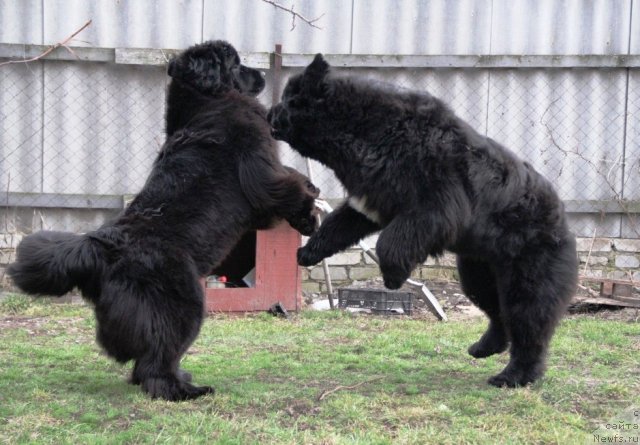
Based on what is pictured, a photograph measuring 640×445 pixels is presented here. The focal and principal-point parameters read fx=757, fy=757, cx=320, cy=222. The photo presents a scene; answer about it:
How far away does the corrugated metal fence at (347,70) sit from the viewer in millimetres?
7699

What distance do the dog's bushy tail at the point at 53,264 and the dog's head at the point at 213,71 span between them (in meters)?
1.24

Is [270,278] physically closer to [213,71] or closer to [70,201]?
[70,201]

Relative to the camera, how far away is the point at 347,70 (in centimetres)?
786

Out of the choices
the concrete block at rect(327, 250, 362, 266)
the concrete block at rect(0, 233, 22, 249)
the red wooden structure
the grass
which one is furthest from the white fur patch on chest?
the concrete block at rect(0, 233, 22, 249)

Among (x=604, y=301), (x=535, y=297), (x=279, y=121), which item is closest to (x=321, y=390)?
(x=535, y=297)

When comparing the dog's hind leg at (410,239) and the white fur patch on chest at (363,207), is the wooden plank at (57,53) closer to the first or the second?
the white fur patch on chest at (363,207)

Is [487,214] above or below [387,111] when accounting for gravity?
below

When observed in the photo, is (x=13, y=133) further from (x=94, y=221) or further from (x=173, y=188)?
(x=173, y=188)

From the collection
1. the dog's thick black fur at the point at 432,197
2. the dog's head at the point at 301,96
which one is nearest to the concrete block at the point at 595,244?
the dog's thick black fur at the point at 432,197

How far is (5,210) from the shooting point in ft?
25.3

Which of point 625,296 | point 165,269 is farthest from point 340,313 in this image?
point 165,269

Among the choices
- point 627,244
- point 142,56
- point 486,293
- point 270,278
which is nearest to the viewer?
point 486,293

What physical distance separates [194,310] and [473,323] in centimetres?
336

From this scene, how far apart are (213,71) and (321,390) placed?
1993mm
